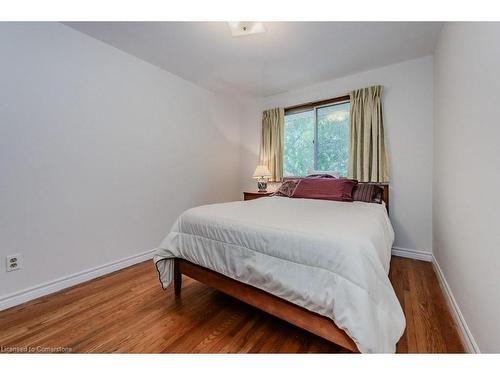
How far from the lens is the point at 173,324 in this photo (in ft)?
4.60

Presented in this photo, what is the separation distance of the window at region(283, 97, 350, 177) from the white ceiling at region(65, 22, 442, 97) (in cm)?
47

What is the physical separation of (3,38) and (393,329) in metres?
3.03

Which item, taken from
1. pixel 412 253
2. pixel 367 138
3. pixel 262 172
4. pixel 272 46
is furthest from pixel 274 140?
pixel 412 253

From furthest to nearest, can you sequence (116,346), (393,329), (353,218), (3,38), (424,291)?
(424,291), (3,38), (353,218), (116,346), (393,329)

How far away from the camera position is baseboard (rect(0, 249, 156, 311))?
1.62m

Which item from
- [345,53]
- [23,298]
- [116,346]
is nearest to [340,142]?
[345,53]

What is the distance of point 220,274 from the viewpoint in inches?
59.3

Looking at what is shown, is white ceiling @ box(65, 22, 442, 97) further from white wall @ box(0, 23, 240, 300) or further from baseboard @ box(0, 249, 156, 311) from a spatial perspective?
baseboard @ box(0, 249, 156, 311)

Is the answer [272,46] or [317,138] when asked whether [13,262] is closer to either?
[272,46]

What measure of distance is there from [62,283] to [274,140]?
307 centimetres

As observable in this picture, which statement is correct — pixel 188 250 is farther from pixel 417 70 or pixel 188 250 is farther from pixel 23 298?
pixel 417 70

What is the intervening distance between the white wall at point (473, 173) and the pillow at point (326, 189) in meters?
0.81

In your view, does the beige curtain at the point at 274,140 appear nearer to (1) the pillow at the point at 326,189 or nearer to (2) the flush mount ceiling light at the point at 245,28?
(1) the pillow at the point at 326,189

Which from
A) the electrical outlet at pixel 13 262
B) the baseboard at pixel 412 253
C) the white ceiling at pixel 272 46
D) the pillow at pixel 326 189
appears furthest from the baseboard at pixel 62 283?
the baseboard at pixel 412 253
